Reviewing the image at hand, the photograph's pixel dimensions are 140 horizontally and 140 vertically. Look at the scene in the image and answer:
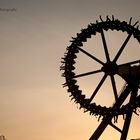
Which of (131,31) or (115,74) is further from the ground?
(131,31)

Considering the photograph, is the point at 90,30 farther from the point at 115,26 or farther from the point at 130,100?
the point at 130,100

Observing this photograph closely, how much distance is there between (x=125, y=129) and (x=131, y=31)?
4.72 metres

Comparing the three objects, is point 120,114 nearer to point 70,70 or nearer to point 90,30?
point 70,70

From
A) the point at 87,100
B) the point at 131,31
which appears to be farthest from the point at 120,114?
the point at 131,31

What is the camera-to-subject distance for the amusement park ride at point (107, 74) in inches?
640

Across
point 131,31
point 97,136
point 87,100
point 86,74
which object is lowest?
point 97,136

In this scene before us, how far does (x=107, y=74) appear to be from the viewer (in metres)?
16.6

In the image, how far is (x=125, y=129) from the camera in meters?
17.0

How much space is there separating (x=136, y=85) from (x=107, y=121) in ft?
8.07

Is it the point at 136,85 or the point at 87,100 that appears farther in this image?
the point at 136,85

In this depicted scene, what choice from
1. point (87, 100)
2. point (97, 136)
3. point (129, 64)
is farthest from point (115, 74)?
point (97, 136)

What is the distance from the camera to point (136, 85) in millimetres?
17359

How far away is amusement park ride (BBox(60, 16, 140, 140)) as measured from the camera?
1625cm

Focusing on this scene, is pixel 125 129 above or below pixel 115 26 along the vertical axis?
below
